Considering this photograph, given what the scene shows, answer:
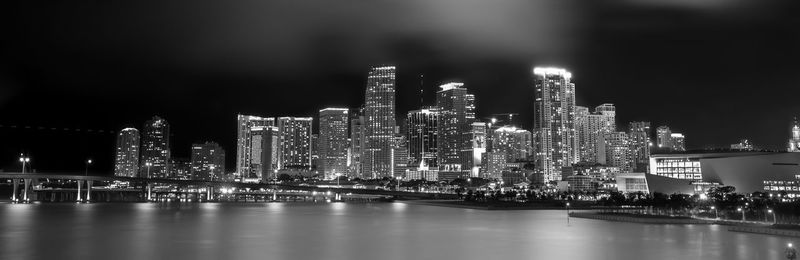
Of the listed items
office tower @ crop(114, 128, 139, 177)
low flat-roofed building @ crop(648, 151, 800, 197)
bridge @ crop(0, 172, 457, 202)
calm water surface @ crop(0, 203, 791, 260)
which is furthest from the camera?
office tower @ crop(114, 128, 139, 177)

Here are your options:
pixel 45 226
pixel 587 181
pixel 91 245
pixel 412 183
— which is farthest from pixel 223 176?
pixel 91 245

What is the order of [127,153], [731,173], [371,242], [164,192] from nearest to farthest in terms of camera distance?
[371,242] → [731,173] → [164,192] → [127,153]

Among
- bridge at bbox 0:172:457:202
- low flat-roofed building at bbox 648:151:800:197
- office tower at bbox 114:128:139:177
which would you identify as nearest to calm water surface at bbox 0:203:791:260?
bridge at bbox 0:172:457:202

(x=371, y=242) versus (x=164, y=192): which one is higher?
(x=164, y=192)

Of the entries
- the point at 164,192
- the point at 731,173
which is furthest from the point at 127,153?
the point at 731,173

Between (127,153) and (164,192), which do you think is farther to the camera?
(127,153)

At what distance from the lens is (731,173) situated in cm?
9800

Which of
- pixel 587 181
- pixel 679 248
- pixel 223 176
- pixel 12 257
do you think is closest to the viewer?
pixel 12 257

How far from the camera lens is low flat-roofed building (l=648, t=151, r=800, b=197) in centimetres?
9450

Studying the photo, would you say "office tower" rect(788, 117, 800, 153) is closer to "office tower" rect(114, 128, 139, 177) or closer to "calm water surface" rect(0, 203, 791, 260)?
"calm water surface" rect(0, 203, 791, 260)

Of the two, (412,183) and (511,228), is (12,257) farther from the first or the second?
(412,183)

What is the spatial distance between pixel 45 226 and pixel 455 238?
85.9 feet

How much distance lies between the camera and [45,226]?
3944 centimetres

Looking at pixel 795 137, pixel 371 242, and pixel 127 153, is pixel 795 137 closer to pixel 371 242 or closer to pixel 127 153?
pixel 371 242
